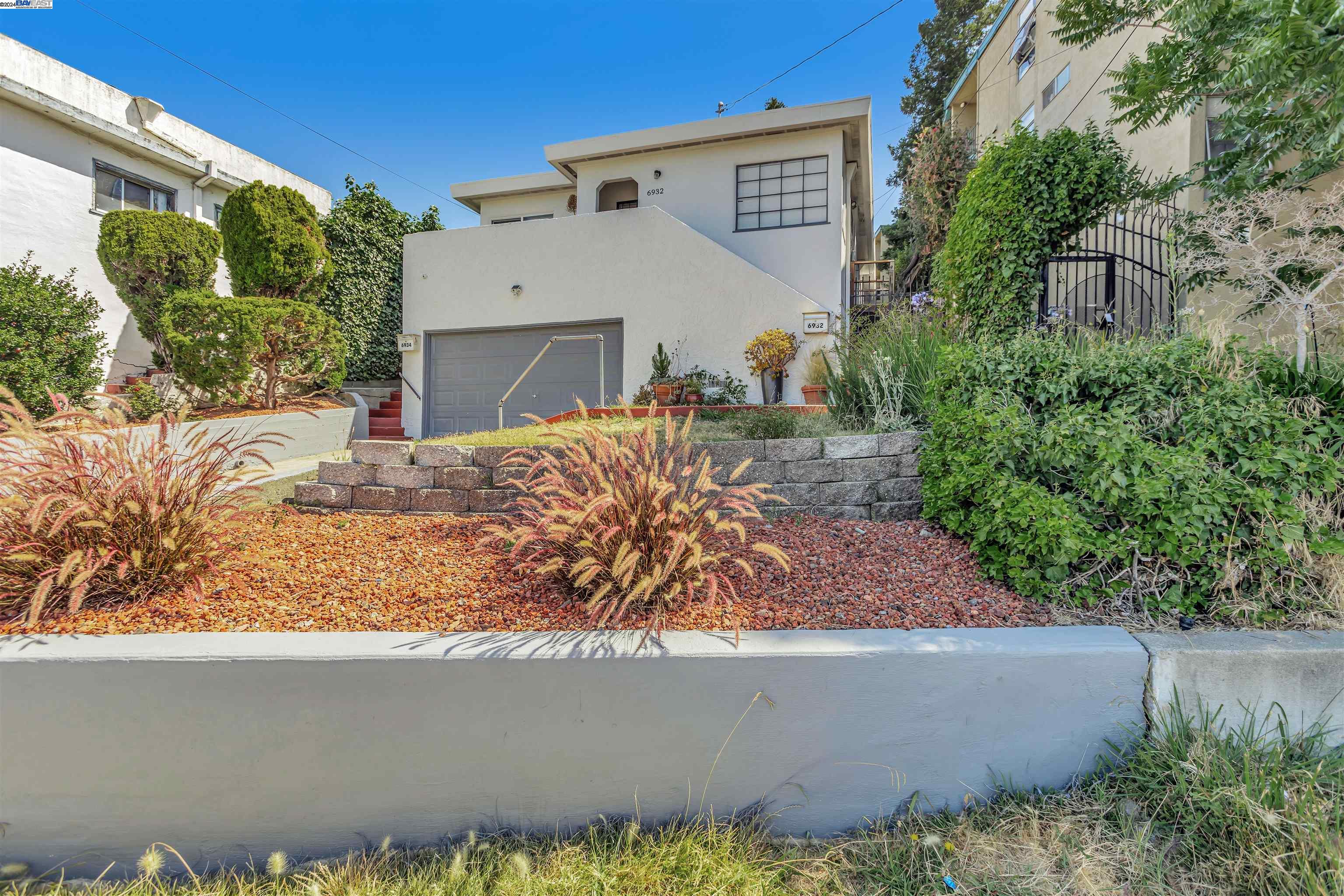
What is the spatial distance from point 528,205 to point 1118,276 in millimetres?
9797

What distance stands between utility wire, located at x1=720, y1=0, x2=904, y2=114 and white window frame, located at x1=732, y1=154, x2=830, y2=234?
9.85ft

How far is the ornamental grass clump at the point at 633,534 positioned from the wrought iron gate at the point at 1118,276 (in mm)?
3620

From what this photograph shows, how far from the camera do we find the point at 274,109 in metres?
12.0

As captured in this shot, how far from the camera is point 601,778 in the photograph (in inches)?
78.4

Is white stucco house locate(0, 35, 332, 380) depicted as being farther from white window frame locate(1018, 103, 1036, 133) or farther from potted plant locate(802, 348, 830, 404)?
white window frame locate(1018, 103, 1036, 133)

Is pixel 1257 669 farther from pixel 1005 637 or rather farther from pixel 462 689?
pixel 462 689

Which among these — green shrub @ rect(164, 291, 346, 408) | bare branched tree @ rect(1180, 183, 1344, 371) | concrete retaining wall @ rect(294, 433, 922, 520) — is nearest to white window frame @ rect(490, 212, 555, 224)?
green shrub @ rect(164, 291, 346, 408)

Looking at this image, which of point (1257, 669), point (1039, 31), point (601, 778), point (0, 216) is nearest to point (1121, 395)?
point (1257, 669)

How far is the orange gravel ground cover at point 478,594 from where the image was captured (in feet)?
7.48

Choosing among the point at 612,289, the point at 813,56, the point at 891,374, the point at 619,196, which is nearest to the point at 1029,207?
the point at 891,374

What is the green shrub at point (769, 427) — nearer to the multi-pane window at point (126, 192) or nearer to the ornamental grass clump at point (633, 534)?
the ornamental grass clump at point (633, 534)

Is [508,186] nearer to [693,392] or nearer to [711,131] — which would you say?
[711,131]

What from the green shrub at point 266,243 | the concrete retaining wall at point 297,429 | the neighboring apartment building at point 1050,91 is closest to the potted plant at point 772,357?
the neighboring apartment building at point 1050,91

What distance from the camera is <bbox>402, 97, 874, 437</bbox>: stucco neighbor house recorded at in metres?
8.56
